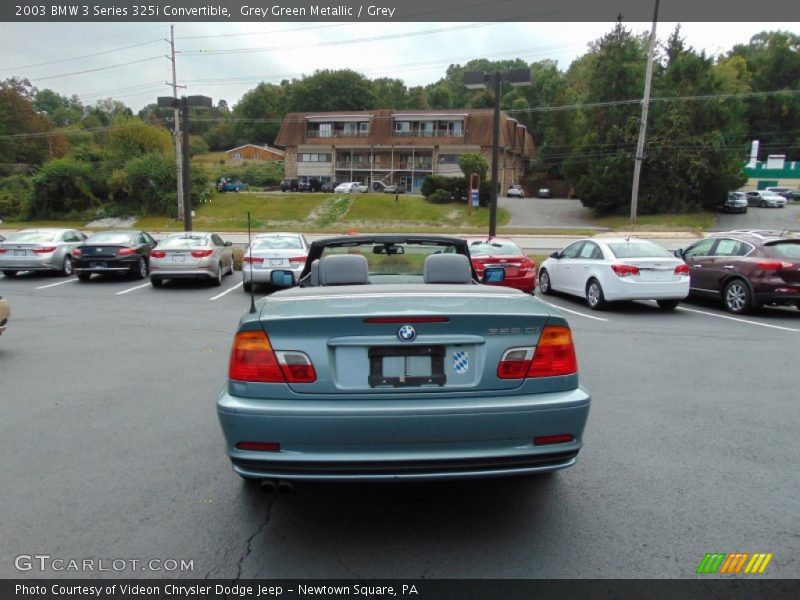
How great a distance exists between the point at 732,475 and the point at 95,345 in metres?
7.92

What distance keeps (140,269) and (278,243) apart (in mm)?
4527

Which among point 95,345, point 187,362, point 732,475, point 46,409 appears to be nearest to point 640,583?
point 732,475

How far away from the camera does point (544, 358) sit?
127 inches

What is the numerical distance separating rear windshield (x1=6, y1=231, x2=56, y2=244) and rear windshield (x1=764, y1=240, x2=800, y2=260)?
57.0ft

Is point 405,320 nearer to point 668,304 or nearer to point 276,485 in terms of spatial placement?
point 276,485

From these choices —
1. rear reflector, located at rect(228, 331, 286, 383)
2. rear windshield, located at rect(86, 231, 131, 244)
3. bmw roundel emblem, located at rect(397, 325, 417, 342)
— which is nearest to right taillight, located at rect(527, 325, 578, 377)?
bmw roundel emblem, located at rect(397, 325, 417, 342)

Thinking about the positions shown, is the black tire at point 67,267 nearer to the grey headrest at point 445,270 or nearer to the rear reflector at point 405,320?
the grey headrest at point 445,270

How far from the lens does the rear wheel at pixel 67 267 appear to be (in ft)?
54.9

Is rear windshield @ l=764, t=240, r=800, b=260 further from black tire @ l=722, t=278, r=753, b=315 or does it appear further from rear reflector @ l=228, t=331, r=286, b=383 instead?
rear reflector @ l=228, t=331, r=286, b=383

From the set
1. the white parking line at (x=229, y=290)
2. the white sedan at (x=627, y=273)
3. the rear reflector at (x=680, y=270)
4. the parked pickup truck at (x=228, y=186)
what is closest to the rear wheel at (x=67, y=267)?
the white parking line at (x=229, y=290)

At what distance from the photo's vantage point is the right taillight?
3.22 meters

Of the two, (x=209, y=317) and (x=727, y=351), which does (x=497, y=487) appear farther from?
(x=209, y=317)

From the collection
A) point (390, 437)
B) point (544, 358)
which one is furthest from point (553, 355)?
point (390, 437)

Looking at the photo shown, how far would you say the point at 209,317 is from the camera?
11.0 meters
